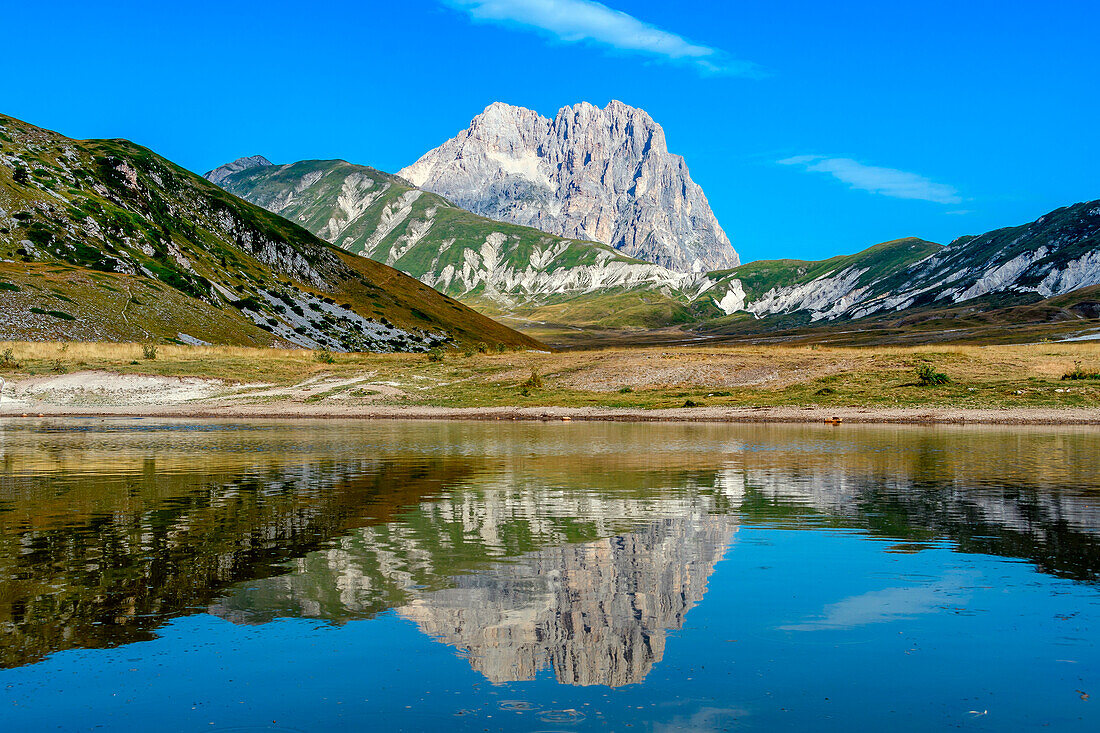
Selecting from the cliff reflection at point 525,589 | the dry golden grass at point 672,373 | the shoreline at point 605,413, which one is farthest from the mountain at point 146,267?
the cliff reflection at point 525,589

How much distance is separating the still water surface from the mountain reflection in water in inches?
3.7

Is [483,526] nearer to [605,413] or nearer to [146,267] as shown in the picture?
[605,413]

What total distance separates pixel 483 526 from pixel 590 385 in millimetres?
51564

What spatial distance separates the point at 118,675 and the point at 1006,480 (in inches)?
1023

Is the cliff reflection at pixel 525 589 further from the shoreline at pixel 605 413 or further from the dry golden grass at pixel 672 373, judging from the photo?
the dry golden grass at pixel 672 373

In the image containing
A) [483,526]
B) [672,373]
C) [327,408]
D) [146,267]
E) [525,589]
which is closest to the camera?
[525,589]

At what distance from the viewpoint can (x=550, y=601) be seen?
13.3 meters

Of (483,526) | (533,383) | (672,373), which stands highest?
(672,373)

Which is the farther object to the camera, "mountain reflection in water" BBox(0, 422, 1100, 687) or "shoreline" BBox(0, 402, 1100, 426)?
"shoreline" BBox(0, 402, 1100, 426)

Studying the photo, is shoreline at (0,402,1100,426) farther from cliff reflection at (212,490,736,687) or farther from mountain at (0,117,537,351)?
mountain at (0,117,537,351)

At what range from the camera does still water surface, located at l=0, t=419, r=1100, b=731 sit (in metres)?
9.41

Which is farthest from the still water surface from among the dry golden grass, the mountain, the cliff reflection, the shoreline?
the mountain

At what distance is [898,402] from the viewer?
57000 millimetres

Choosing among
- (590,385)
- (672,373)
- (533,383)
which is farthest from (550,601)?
(672,373)
